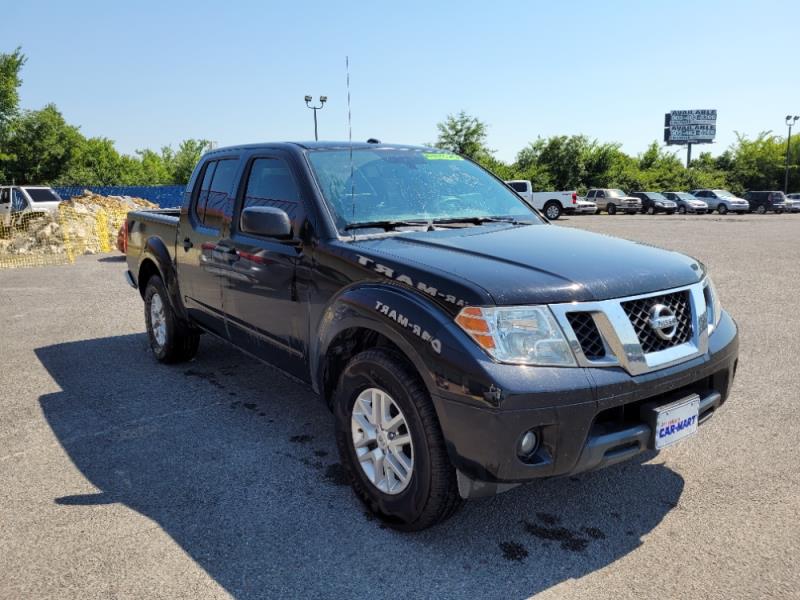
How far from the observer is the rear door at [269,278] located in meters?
3.60

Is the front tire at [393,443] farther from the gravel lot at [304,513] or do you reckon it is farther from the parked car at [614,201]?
the parked car at [614,201]

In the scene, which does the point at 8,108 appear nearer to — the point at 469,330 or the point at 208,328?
the point at 208,328

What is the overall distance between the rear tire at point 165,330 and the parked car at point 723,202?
4227 cm

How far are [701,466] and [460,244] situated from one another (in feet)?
6.13

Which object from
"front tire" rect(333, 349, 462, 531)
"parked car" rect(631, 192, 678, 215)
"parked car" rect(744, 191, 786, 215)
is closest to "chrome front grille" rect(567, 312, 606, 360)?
"front tire" rect(333, 349, 462, 531)

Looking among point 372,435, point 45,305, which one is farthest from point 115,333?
point 372,435

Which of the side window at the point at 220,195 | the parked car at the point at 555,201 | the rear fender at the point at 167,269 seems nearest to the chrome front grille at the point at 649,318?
the side window at the point at 220,195

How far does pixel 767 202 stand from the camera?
135 feet

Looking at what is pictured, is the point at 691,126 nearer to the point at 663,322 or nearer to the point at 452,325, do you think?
the point at 663,322

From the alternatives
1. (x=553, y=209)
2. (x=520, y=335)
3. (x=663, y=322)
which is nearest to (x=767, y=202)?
(x=553, y=209)

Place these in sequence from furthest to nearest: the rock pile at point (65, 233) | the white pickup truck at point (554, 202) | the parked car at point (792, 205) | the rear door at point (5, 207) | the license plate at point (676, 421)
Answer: the parked car at point (792, 205) → the white pickup truck at point (554, 202) → the rear door at point (5, 207) → the rock pile at point (65, 233) → the license plate at point (676, 421)

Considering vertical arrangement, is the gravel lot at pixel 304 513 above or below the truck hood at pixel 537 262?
below

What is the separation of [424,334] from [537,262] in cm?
65

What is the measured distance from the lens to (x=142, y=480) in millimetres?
3514
